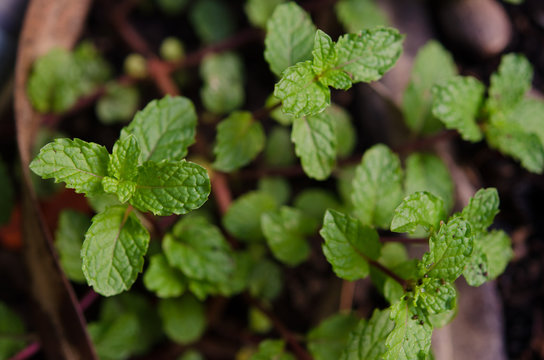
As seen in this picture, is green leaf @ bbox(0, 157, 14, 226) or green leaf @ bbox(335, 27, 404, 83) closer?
green leaf @ bbox(335, 27, 404, 83)

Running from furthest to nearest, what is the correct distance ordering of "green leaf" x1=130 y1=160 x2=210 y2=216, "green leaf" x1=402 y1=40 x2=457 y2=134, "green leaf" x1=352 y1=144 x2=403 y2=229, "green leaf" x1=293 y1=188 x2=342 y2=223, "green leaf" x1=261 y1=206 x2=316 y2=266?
"green leaf" x1=293 y1=188 x2=342 y2=223
"green leaf" x1=402 y1=40 x2=457 y2=134
"green leaf" x1=261 y1=206 x2=316 y2=266
"green leaf" x1=352 y1=144 x2=403 y2=229
"green leaf" x1=130 y1=160 x2=210 y2=216

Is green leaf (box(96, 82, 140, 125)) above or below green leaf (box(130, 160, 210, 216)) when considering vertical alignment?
below

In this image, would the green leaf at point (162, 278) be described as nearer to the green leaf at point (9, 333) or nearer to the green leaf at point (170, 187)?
the green leaf at point (170, 187)

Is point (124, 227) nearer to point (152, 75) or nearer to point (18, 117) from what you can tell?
point (18, 117)

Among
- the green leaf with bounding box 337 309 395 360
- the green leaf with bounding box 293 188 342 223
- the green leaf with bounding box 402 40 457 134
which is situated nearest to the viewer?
the green leaf with bounding box 337 309 395 360

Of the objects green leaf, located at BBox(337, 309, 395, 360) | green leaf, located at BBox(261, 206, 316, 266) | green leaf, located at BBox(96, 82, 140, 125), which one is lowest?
green leaf, located at BBox(337, 309, 395, 360)

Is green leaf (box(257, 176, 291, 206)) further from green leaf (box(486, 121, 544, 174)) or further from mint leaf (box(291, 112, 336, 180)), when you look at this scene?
green leaf (box(486, 121, 544, 174))

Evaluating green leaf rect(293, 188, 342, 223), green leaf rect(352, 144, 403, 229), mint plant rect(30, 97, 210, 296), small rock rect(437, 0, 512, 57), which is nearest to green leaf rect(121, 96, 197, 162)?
mint plant rect(30, 97, 210, 296)

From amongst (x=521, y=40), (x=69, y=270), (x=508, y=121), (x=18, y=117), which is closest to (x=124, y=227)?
(x=69, y=270)
